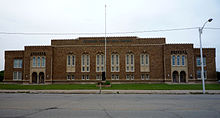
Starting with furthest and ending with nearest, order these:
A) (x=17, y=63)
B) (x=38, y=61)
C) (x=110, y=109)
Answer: (x=17, y=63) < (x=38, y=61) < (x=110, y=109)

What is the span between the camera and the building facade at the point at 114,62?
150 ft

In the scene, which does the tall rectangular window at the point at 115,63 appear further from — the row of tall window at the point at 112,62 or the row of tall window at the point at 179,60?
the row of tall window at the point at 179,60

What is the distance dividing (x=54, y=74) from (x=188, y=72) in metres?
33.4

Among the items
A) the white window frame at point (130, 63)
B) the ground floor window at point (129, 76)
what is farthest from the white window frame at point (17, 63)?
the ground floor window at point (129, 76)

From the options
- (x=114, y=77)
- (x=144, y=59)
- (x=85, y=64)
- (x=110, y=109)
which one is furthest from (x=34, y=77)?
(x=110, y=109)

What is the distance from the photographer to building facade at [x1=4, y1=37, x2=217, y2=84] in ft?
150

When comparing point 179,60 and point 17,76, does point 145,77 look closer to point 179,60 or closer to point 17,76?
point 179,60

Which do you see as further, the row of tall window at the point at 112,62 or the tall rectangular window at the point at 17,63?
the tall rectangular window at the point at 17,63

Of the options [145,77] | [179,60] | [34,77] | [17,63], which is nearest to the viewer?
[179,60]

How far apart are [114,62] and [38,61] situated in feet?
64.4

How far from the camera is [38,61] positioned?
1890 inches

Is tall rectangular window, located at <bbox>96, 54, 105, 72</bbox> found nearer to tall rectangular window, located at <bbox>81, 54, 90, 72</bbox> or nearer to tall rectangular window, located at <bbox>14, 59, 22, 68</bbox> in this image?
tall rectangular window, located at <bbox>81, 54, 90, 72</bbox>

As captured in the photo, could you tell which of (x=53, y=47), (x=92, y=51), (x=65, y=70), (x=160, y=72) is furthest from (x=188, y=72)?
(x=53, y=47)

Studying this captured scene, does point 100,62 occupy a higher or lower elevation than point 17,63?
higher
